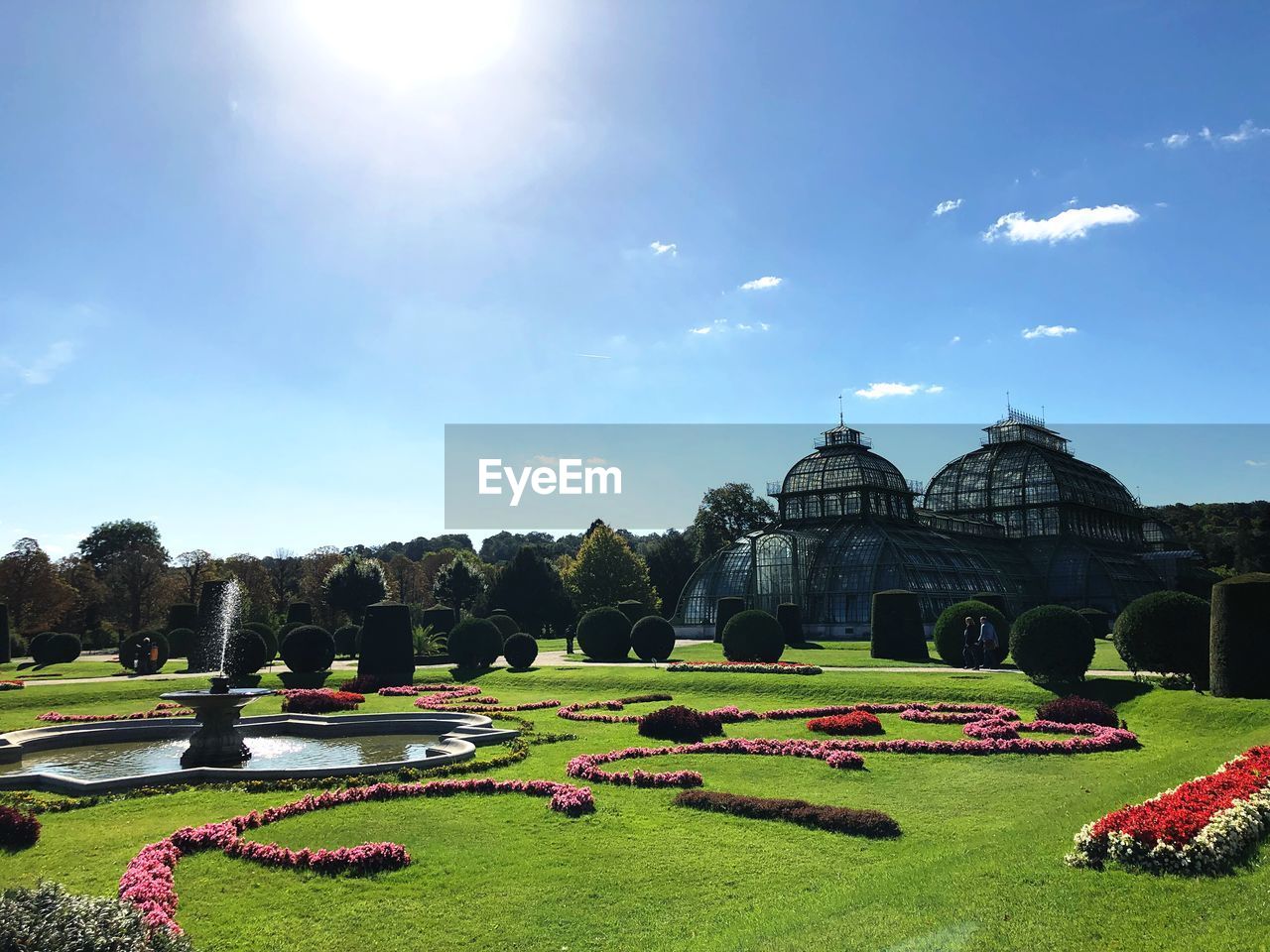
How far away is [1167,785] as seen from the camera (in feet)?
36.6

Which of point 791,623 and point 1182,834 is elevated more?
point 1182,834

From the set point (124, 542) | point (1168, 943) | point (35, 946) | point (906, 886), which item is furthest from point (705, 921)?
point (124, 542)

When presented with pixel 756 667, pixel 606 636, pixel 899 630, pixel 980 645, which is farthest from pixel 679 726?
pixel 606 636

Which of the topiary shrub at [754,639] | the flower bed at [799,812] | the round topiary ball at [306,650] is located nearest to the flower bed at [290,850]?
the flower bed at [799,812]

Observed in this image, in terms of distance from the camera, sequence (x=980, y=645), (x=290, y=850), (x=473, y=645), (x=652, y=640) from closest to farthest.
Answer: (x=290, y=850) → (x=980, y=645) → (x=473, y=645) → (x=652, y=640)

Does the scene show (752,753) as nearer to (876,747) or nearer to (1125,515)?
(876,747)

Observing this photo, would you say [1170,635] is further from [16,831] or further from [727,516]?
[727,516]

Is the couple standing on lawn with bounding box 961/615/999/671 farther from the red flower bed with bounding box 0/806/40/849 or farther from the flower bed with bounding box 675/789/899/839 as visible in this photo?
the red flower bed with bounding box 0/806/40/849

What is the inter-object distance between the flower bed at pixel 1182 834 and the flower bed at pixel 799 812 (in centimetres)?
242

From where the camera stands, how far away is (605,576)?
6166 cm

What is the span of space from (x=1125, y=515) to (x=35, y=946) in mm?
82419

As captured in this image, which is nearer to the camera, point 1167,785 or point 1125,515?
point 1167,785

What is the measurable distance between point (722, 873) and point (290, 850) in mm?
4918

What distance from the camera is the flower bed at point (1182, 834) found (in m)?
7.39
